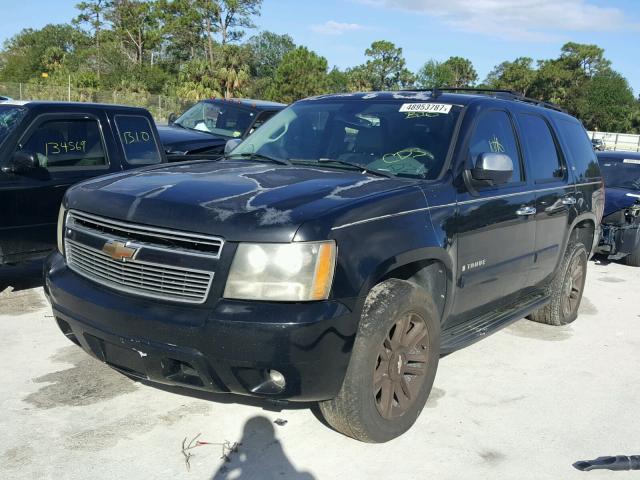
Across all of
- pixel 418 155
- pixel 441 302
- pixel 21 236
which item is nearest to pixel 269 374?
pixel 441 302

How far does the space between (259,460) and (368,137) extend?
2182 millimetres

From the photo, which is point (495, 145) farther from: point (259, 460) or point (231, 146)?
point (259, 460)

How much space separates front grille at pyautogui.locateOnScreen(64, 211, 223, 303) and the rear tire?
363cm

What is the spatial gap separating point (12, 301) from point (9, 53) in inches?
3455

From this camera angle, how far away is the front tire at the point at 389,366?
3273 mm

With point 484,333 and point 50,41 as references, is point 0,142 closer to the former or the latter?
point 484,333

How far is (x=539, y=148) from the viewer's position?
5.30m

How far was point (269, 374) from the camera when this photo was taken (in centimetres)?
309

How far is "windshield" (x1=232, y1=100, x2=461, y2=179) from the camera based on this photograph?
419 centimetres

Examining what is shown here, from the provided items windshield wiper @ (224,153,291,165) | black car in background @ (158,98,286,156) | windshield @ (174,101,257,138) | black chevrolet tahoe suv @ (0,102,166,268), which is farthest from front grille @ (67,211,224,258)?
windshield @ (174,101,257,138)

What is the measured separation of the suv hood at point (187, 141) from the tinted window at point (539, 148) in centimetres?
540

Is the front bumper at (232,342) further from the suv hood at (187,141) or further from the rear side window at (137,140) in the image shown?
the suv hood at (187,141)

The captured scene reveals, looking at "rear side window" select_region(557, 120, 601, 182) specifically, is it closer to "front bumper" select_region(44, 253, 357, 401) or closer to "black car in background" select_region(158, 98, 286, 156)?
"front bumper" select_region(44, 253, 357, 401)

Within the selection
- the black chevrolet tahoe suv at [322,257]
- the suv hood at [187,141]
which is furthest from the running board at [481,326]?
the suv hood at [187,141]
